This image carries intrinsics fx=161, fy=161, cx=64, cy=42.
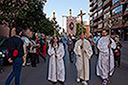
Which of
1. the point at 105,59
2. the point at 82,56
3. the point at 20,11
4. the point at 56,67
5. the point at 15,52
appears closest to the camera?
the point at 15,52

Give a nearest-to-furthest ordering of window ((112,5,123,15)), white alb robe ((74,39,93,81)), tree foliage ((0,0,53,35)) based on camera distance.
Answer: white alb robe ((74,39,93,81)), tree foliage ((0,0,53,35)), window ((112,5,123,15))

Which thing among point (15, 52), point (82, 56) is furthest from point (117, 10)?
point (15, 52)

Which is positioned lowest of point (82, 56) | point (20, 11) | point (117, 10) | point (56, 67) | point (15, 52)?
point (56, 67)

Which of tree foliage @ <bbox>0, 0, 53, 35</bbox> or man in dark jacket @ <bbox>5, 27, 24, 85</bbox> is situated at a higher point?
tree foliage @ <bbox>0, 0, 53, 35</bbox>

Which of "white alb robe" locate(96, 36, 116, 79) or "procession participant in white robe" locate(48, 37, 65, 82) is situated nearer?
"procession participant in white robe" locate(48, 37, 65, 82)

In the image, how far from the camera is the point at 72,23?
17109 mm

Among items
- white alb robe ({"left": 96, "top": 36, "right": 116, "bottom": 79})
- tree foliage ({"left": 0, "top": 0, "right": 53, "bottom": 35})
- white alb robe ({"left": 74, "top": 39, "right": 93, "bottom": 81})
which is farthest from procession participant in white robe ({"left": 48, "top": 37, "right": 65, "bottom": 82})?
tree foliage ({"left": 0, "top": 0, "right": 53, "bottom": 35})

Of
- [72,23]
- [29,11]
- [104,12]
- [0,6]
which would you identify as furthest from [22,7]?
[104,12]

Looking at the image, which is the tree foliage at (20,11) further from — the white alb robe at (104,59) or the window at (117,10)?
the window at (117,10)

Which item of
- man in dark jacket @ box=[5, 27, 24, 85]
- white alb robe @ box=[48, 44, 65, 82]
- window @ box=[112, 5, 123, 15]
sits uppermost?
window @ box=[112, 5, 123, 15]

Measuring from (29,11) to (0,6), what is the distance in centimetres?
344

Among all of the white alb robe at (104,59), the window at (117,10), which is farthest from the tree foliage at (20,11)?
the window at (117,10)

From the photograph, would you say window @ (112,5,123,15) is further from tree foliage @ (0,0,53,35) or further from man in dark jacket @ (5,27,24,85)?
man in dark jacket @ (5,27,24,85)

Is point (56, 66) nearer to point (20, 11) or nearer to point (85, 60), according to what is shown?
point (85, 60)
